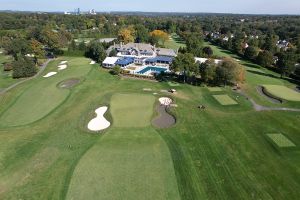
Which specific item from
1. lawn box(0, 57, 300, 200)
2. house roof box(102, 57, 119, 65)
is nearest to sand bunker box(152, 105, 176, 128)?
lawn box(0, 57, 300, 200)

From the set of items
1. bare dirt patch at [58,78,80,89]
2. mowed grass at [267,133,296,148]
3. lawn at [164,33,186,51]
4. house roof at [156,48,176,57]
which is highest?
house roof at [156,48,176,57]

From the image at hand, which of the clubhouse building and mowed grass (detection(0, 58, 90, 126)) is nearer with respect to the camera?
mowed grass (detection(0, 58, 90, 126))

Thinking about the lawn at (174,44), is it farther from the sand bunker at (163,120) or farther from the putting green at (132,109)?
the sand bunker at (163,120)

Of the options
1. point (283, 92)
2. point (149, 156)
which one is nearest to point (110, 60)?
point (283, 92)

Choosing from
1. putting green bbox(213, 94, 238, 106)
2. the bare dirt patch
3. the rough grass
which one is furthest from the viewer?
the rough grass

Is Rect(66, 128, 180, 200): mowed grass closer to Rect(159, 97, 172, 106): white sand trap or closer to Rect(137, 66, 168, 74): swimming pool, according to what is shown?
Rect(159, 97, 172, 106): white sand trap

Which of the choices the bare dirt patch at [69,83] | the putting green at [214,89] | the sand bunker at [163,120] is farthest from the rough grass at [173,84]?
the bare dirt patch at [69,83]

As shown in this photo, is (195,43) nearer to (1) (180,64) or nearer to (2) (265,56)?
(2) (265,56)
